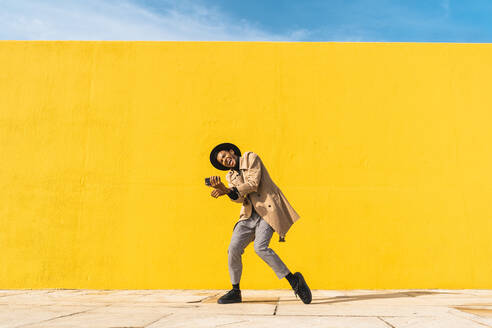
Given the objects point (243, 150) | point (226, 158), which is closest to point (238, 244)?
point (226, 158)

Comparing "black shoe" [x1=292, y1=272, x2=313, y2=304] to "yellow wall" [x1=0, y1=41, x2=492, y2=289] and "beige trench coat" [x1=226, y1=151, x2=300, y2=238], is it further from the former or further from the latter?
"yellow wall" [x1=0, y1=41, x2=492, y2=289]

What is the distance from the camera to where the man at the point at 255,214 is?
325cm

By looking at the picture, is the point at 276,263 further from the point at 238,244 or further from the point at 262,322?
the point at 262,322

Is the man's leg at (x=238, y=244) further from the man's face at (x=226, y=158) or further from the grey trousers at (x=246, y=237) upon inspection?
the man's face at (x=226, y=158)

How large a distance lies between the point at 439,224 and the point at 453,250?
0.30m

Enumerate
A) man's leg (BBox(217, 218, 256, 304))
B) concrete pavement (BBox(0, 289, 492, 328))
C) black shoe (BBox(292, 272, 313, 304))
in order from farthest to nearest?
man's leg (BBox(217, 218, 256, 304))
black shoe (BBox(292, 272, 313, 304))
concrete pavement (BBox(0, 289, 492, 328))

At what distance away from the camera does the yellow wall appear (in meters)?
4.41

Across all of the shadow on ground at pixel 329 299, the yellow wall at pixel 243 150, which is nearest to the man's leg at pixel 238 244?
the shadow on ground at pixel 329 299

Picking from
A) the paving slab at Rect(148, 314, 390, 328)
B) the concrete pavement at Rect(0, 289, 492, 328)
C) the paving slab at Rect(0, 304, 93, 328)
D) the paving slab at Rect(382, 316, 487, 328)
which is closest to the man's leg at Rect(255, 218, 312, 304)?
the concrete pavement at Rect(0, 289, 492, 328)

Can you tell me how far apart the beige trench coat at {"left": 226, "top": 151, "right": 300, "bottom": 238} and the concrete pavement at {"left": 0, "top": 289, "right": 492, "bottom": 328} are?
2.12 ft

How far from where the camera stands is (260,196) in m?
3.38

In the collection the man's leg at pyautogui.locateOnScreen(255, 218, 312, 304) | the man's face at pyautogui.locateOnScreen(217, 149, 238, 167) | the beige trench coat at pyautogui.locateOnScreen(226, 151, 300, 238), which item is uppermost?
the man's face at pyautogui.locateOnScreen(217, 149, 238, 167)

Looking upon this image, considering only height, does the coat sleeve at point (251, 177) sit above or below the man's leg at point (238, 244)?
above

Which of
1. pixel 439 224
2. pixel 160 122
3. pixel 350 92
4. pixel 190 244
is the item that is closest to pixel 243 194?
pixel 190 244
